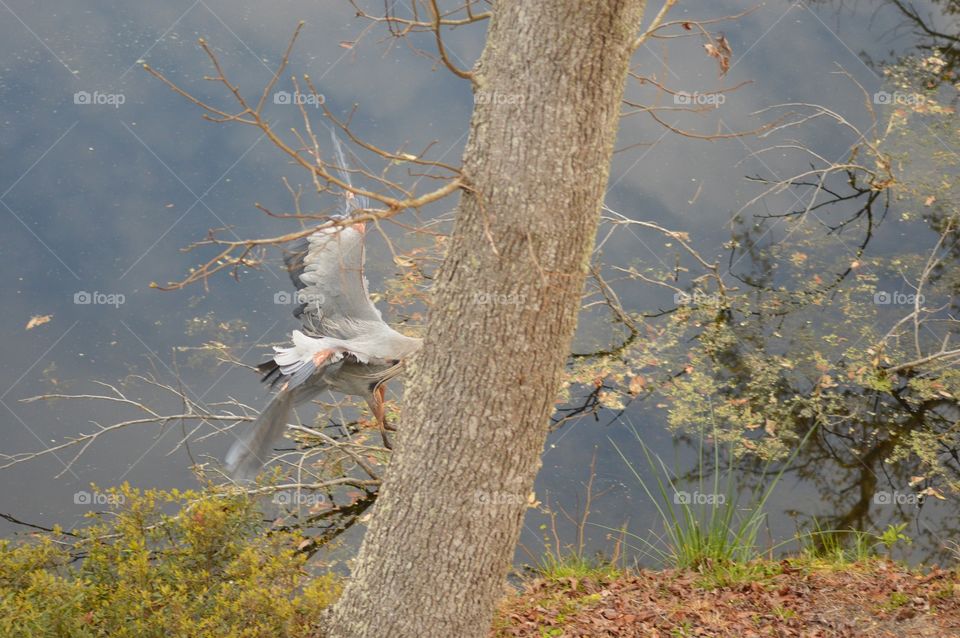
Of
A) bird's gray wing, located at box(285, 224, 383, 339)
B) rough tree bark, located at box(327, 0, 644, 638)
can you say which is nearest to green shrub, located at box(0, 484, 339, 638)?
rough tree bark, located at box(327, 0, 644, 638)

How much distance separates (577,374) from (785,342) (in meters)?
1.29

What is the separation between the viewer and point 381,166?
617cm

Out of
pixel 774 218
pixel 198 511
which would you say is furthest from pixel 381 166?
pixel 198 511

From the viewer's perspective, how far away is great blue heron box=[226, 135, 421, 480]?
3424 mm

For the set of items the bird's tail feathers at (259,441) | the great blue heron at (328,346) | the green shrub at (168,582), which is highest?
the great blue heron at (328,346)

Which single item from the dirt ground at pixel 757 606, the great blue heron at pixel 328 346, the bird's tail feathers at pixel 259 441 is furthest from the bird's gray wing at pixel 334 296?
the dirt ground at pixel 757 606

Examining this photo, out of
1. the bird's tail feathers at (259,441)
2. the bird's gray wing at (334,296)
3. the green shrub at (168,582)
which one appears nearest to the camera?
the green shrub at (168,582)

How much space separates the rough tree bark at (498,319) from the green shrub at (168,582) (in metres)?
0.39

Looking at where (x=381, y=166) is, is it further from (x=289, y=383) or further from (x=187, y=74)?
(x=289, y=383)

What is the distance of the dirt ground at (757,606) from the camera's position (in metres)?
3.48

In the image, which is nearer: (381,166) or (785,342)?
(785,342)

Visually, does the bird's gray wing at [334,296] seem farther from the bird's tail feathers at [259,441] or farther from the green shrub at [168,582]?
the green shrub at [168,582]

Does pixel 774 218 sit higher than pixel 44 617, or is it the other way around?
pixel 774 218

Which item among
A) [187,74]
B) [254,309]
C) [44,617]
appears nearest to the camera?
[44,617]
